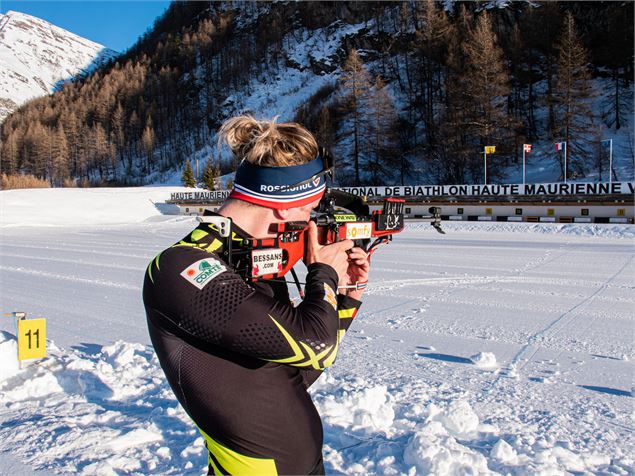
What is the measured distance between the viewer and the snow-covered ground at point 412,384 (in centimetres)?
307

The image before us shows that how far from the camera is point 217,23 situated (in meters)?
106

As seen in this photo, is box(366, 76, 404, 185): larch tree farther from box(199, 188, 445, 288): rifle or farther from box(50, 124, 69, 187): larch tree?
box(50, 124, 69, 187): larch tree

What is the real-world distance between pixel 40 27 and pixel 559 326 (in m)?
229

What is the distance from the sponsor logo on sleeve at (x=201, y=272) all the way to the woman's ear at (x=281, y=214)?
0.36 meters

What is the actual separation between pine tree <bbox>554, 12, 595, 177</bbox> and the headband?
124ft

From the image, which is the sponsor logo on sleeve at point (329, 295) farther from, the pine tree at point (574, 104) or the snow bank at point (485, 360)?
the pine tree at point (574, 104)

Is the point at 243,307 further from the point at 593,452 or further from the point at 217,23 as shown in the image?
the point at 217,23

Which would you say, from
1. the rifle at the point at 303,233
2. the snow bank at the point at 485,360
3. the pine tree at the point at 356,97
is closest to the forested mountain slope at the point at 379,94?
the pine tree at the point at 356,97

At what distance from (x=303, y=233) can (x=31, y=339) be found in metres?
4.27

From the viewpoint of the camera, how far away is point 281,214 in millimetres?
1746

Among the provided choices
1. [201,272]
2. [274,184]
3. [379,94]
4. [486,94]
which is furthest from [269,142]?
[379,94]

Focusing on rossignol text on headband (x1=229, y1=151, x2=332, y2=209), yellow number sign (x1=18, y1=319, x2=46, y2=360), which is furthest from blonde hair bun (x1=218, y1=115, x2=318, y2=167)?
yellow number sign (x1=18, y1=319, x2=46, y2=360)

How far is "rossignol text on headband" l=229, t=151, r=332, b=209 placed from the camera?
1647 mm

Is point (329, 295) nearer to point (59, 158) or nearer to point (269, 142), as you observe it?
point (269, 142)
